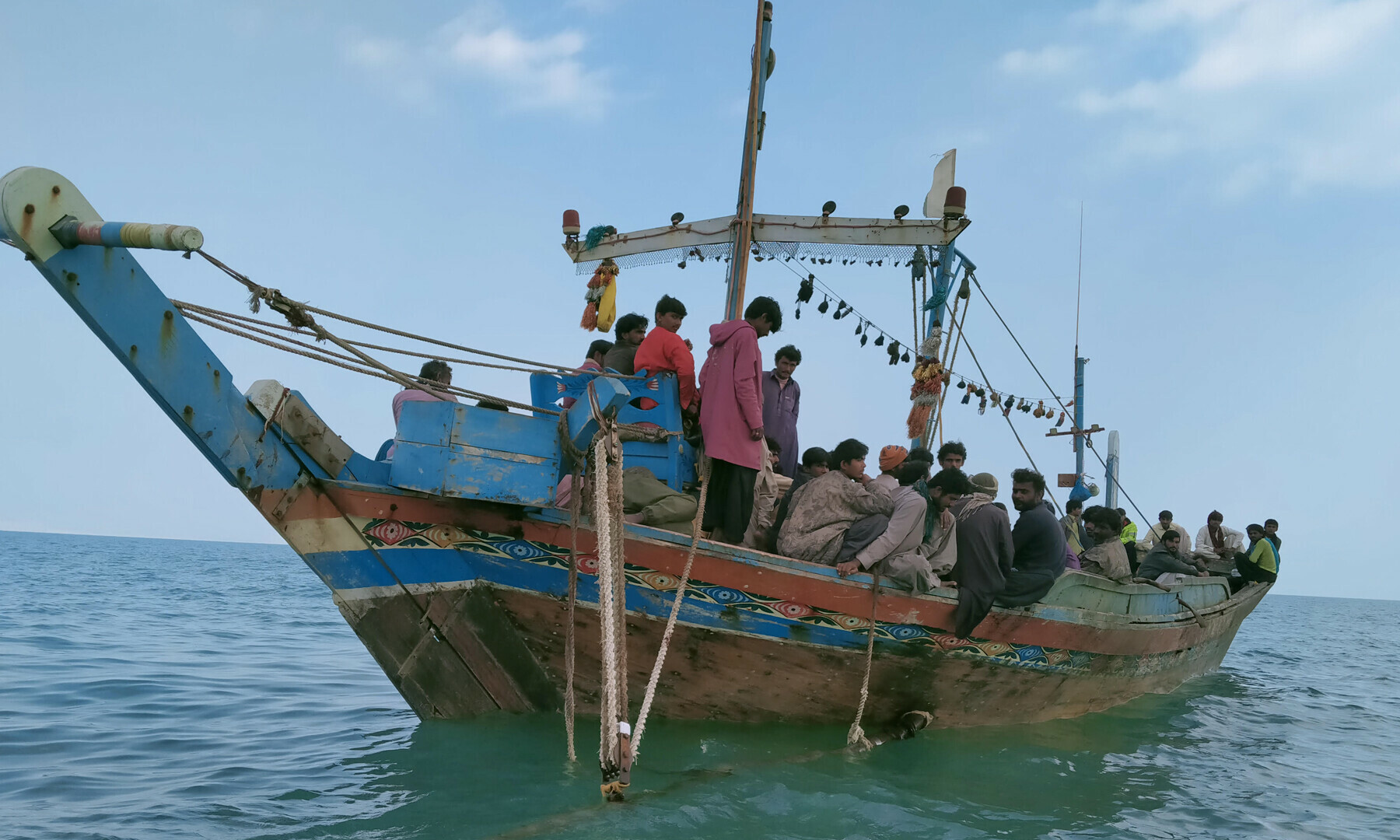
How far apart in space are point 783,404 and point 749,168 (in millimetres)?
2219

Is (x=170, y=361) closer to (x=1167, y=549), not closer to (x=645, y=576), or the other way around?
(x=645, y=576)

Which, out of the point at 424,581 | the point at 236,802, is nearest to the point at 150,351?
the point at 424,581

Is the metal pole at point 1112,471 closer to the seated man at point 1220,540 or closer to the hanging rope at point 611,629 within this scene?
the seated man at point 1220,540

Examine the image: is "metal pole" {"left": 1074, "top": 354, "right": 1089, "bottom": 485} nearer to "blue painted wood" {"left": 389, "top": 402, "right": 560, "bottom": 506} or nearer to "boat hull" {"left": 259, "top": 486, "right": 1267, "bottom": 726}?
"boat hull" {"left": 259, "top": 486, "right": 1267, "bottom": 726}

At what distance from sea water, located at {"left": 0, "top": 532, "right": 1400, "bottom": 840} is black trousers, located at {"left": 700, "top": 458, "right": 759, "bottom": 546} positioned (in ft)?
4.29

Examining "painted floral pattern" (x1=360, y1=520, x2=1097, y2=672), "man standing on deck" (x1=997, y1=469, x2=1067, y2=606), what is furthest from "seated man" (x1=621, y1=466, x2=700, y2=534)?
"man standing on deck" (x1=997, y1=469, x2=1067, y2=606)

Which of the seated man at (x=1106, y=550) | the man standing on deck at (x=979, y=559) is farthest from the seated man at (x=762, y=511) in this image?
the seated man at (x=1106, y=550)

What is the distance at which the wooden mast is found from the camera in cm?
746

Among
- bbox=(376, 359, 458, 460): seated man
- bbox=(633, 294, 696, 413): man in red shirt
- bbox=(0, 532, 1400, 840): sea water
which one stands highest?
bbox=(633, 294, 696, 413): man in red shirt

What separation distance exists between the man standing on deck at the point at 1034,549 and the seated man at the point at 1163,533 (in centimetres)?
637

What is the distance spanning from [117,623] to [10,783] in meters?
11.4

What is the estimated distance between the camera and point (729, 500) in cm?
593

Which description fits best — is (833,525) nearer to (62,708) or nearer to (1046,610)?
(1046,610)

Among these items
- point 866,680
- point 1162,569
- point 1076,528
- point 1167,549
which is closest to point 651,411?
point 866,680
